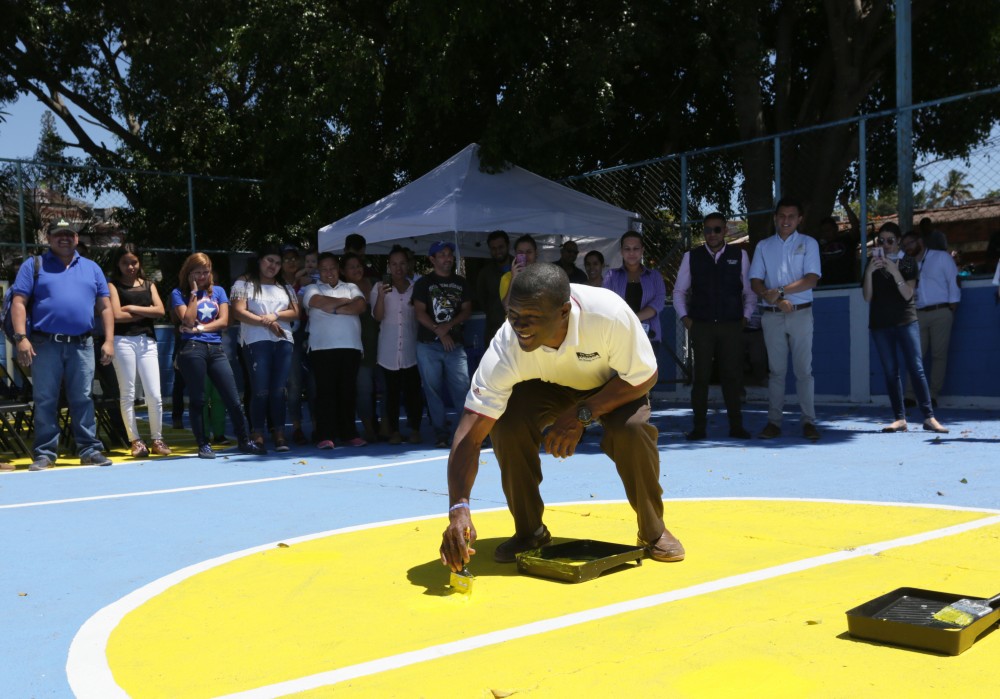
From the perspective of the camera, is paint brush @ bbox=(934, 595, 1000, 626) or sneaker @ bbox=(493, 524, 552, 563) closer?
paint brush @ bbox=(934, 595, 1000, 626)

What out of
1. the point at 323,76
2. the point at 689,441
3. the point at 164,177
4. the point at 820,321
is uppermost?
the point at 323,76

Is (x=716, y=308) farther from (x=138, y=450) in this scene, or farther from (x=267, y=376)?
(x=138, y=450)

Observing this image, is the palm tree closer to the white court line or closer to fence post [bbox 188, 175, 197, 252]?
the white court line

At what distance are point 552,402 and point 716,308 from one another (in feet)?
17.4

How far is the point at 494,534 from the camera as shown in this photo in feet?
19.2

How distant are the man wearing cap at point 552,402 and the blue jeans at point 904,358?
5904 mm

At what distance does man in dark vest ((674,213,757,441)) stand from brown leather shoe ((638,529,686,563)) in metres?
5.12

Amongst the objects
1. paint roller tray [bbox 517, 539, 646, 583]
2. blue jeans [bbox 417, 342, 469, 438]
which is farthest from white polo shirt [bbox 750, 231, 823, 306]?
paint roller tray [bbox 517, 539, 646, 583]

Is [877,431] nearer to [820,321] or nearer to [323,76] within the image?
[820,321]

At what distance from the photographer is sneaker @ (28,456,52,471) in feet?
29.9

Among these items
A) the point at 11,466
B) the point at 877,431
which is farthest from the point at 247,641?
the point at 877,431

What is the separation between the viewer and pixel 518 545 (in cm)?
522

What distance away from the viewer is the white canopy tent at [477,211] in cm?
1298

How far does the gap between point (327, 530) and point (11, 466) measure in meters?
4.72
